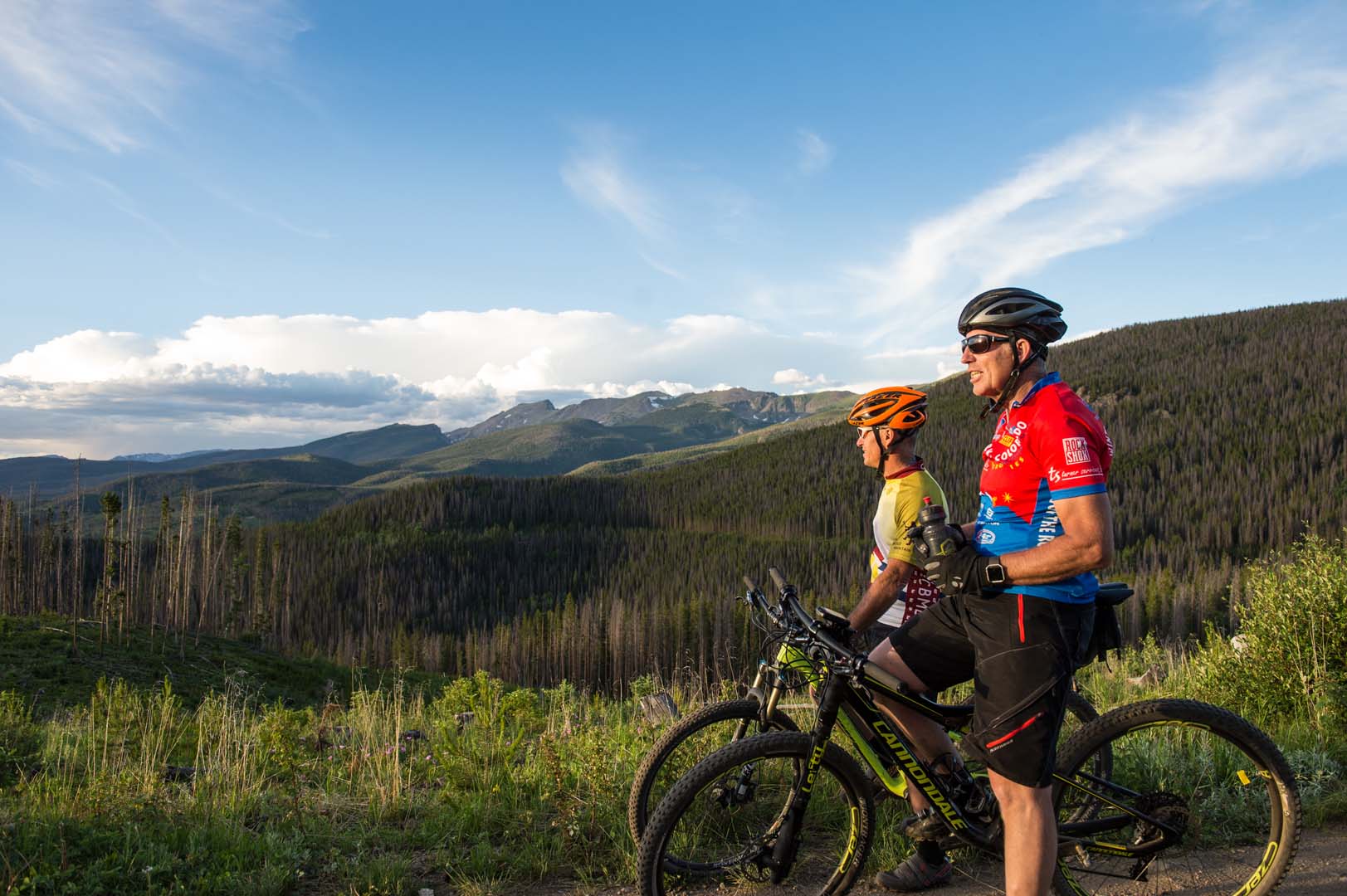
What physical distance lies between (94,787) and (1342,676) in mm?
10943

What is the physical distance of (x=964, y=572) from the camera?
374 centimetres

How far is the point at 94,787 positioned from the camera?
5.33 meters

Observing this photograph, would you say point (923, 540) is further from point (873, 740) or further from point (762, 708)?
point (762, 708)

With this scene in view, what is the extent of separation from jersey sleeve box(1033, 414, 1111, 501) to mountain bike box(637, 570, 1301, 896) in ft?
4.68

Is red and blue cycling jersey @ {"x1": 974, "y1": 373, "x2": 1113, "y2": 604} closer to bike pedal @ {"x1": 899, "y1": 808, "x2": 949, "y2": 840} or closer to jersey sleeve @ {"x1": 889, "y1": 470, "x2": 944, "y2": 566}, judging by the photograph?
jersey sleeve @ {"x1": 889, "y1": 470, "x2": 944, "y2": 566}

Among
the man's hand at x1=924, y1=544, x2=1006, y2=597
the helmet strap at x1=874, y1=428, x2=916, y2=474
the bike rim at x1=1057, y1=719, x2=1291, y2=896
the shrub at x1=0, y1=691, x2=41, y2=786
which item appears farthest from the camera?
the shrub at x1=0, y1=691, x2=41, y2=786

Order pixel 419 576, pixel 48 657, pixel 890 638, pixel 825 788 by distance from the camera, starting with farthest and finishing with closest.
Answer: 1. pixel 419 576
2. pixel 48 657
3. pixel 825 788
4. pixel 890 638

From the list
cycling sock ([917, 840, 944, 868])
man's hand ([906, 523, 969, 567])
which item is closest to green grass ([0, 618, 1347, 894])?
cycling sock ([917, 840, 944, 868])

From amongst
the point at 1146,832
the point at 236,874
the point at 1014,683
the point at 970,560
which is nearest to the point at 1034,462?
the point at 970,560

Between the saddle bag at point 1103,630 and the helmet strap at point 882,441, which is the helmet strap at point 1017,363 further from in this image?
the helmet strap at point 882,441

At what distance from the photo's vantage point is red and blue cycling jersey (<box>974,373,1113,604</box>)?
3.53 metres

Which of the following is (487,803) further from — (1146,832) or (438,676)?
(438,676)

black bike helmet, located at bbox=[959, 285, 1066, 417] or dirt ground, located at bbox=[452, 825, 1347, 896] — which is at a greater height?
black bike helmet, located at bbox=[959, 285, 1066, 417]

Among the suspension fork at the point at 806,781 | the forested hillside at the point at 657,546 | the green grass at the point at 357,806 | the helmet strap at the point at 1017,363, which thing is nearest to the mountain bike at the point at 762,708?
the suspension fork at the point at 806,781
